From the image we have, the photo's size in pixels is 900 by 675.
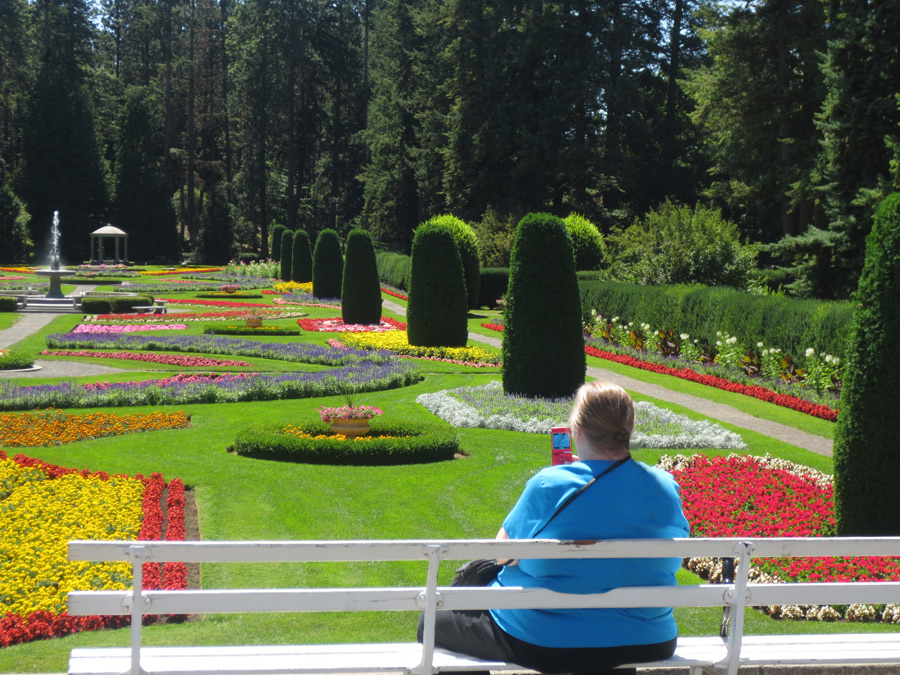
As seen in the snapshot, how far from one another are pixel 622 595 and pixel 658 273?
797 inches

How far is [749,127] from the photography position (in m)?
29.8

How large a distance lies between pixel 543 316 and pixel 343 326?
1225cm

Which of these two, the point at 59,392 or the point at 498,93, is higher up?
the point at 498,93

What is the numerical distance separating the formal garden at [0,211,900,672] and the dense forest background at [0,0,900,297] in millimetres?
6479

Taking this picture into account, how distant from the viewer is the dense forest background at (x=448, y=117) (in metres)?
24.6

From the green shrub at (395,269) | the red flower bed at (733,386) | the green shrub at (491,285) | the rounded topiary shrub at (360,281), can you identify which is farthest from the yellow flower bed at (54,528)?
the green shrub at (395,269)

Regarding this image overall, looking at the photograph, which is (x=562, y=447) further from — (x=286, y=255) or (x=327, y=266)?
(x=286, y=255)

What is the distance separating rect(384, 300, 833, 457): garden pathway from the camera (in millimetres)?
10320

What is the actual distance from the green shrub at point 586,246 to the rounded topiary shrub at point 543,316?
19.2 meters

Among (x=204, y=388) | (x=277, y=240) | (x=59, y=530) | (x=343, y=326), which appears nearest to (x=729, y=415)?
(x=204, y=388)

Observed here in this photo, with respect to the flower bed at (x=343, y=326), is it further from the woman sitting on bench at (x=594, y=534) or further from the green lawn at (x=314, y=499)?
the woman sitting on bench at (x=594, y=534)

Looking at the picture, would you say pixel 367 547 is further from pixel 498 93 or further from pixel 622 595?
pixel 498 93

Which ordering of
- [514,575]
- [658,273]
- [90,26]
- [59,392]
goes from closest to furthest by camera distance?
1. [514,575]
2. [59,392]
3. [658,273]
4. [90,26]

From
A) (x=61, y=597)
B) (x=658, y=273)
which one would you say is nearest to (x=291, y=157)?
(x=658, y=273)
